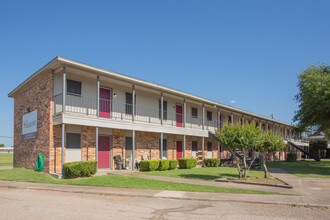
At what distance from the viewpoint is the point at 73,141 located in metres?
15.5

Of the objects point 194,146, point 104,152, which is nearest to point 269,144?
point 104,152

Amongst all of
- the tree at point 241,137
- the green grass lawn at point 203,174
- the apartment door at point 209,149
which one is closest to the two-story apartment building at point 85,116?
the green grass lawn at point 203,174

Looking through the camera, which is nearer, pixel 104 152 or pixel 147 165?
pixel 147 165

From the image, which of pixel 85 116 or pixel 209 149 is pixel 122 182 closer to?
pixel 85 116

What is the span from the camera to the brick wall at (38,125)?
48.6 ft

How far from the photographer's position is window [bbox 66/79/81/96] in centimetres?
1583

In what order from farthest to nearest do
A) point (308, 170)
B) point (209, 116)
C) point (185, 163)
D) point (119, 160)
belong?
point (209, 116) < point (308, 170) < point (185, 163) < point (119, 160)

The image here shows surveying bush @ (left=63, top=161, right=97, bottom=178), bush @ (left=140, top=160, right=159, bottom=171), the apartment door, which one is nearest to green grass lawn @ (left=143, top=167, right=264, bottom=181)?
bush @ (left=140, top=160, right=159, bottom=171)

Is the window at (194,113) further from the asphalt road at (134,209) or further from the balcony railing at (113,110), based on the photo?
the asphalt road at (134,209)

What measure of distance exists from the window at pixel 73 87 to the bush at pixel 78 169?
4.16m

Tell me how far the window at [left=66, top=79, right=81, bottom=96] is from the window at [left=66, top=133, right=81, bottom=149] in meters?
2.26

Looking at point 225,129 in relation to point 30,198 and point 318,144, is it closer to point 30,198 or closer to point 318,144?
point 30,198

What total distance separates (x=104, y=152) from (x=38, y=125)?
405 cm

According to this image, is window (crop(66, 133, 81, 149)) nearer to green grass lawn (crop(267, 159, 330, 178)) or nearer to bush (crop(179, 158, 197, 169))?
bush (crop(179, 158, 197, 169))
